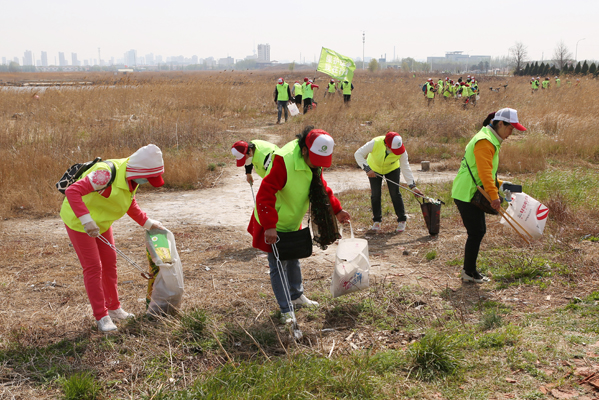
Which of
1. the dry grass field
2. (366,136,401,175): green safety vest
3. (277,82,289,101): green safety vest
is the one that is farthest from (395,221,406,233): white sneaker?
(277,82,289,101): green safety vest

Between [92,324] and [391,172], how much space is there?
4.04m

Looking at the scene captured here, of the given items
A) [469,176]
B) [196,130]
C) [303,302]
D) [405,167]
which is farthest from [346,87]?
[303,302]

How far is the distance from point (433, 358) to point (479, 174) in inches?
74.8

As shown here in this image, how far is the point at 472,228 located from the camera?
4219 mm

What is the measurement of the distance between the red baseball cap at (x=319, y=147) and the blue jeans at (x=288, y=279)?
0.86 meters

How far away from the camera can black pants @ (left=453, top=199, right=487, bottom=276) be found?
418 centimetres

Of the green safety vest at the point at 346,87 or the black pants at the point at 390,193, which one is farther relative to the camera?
the green safety vest at the point at 346,87

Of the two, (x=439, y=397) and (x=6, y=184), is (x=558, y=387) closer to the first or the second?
(x=439, y=397)

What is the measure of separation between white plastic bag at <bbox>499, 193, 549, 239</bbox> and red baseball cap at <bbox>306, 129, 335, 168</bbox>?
7.77 feet

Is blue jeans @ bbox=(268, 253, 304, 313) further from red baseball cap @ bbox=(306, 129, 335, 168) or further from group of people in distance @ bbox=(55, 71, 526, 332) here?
red baseball cap @ bbox=(306, 129, 335, 168)

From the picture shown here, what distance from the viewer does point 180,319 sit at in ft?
11.4

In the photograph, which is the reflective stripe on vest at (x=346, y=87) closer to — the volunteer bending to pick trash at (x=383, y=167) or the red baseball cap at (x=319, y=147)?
the volunteer bending to pick trash at (x=383, y=167)

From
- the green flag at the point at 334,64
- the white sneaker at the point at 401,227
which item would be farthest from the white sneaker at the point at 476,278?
the green flag at the point at 334,64

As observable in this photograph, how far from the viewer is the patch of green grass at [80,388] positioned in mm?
2615
